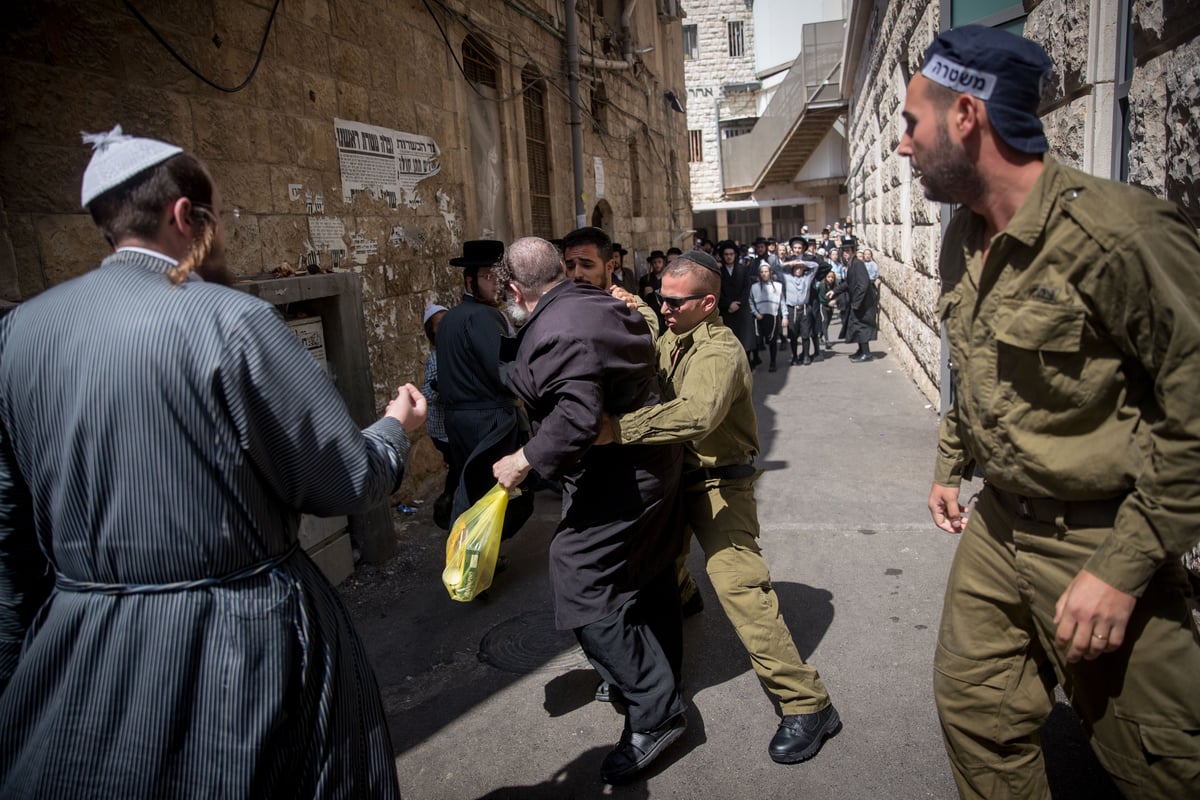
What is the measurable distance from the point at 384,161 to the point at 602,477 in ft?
15.5

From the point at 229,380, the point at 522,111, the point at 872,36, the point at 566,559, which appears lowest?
the point at 566,559

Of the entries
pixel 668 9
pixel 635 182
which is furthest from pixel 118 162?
pixel 668 9

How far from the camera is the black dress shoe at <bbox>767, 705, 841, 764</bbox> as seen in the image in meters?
2.91

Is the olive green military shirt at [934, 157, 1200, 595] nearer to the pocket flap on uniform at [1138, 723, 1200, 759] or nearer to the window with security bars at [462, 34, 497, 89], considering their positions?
the pocket flap on uniform at [1138, 723, 1200, 759]

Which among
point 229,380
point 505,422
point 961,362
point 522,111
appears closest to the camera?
point 229,380

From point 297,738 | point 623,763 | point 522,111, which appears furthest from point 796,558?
point 522,111

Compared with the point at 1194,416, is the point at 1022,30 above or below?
above

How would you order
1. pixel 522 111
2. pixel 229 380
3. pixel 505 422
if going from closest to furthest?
1. pixel 229 380
2. pixel 505 422
3. pixel 522 111

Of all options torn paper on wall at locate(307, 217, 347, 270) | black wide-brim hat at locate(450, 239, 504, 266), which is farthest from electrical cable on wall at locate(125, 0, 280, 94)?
black wide-brim hat at locate(450, 239, 504, 266)

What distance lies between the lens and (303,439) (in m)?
1.64

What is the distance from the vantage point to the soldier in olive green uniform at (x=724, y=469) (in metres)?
2.86

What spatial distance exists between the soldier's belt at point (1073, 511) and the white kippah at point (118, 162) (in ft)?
6.56

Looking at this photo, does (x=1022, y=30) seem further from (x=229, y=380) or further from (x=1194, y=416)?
(x=229, y=380)

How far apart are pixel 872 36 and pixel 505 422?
35.5ft
